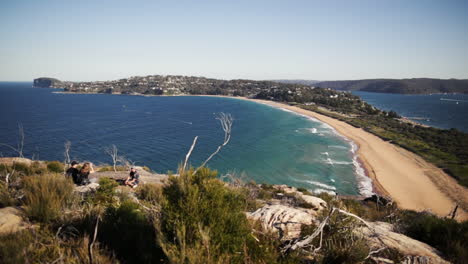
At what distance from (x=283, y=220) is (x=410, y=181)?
34.3 metres

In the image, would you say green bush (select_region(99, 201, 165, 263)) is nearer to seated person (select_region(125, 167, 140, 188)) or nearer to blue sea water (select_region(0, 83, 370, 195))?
seated person (select_region(125, 167, 140, 188))

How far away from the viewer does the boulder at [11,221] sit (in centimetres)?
429

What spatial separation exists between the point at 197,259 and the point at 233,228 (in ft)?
3.38

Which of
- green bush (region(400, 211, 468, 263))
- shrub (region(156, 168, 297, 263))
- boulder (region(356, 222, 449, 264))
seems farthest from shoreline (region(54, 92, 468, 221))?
shrub (region(156, 168, 297, 263))

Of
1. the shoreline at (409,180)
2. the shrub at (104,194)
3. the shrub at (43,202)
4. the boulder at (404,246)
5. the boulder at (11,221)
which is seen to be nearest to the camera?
the boulder at (11,221)

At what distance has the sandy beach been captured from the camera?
2461cm

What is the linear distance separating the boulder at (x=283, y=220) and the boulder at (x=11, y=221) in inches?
200

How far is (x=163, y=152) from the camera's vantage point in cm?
3728

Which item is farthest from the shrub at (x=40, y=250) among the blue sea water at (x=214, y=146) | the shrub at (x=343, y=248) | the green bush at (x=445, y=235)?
the blue sea water at (x=214, y=146)

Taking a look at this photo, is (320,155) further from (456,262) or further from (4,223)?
(4,223)

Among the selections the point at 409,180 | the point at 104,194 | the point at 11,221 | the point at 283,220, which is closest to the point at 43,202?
the point at 11,221

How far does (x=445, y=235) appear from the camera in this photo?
221 inches

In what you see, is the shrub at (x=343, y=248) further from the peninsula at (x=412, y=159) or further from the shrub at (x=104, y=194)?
the peninsula at (x=412, y=159)

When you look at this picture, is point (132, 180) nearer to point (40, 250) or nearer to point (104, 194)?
point (104, 194)
